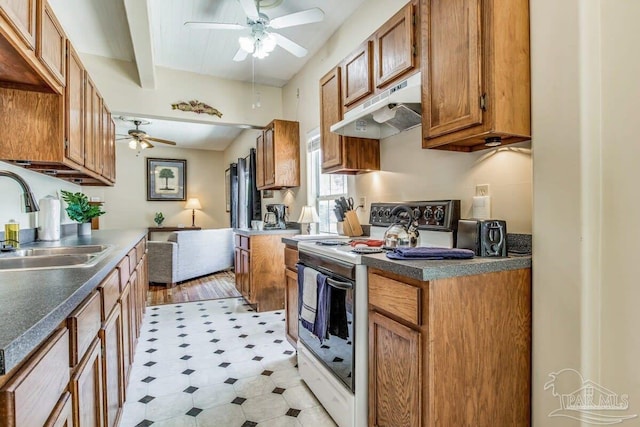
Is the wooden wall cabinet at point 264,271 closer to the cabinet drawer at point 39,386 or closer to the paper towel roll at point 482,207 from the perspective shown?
the paper towel roll at point 482,207

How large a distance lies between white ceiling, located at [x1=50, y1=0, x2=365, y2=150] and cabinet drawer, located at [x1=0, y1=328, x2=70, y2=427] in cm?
248

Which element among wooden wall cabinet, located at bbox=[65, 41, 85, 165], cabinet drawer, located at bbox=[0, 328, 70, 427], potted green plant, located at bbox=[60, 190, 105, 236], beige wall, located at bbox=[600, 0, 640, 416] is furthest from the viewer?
potted green plant, located at bbox=[60, 190, 105, 236]

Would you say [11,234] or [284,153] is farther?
[284,153]

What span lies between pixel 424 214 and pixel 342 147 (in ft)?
2.92

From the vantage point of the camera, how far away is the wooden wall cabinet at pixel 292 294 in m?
2.57

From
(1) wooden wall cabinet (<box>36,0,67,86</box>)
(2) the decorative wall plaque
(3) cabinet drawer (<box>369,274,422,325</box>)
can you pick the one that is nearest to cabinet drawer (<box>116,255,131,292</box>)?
(1) wooden wall cabinet (<box>36,0,67,86</box>)

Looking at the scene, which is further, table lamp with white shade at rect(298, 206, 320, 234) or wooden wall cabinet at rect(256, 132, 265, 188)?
wooden wall cabinet at rect(256, 132, 265, 188)

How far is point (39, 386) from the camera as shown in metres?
0.74

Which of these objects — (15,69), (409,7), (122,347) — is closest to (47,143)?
(15,69)

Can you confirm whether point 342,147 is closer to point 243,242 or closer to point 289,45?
point 289,45

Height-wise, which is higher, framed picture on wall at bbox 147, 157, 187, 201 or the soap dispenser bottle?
framed picture on wall at bbox 147, 157, 187, 201

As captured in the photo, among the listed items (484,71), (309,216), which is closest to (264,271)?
(309,216)

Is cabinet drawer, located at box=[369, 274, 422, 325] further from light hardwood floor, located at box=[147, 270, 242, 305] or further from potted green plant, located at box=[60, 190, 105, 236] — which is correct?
light hardwood floor, located at box=[147, 270, 242, 305]

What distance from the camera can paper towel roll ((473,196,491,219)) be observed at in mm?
1743
